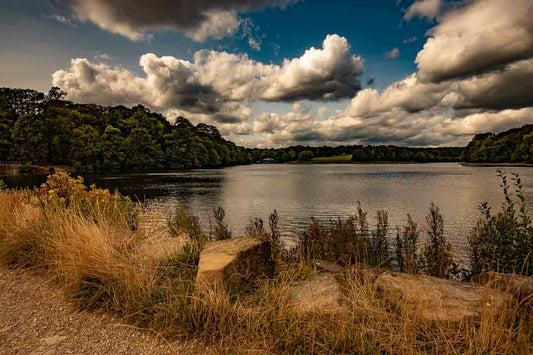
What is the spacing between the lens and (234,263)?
3887mm

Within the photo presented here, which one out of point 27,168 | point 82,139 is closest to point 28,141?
point 27,168

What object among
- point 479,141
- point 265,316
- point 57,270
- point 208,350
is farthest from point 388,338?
point 479,141

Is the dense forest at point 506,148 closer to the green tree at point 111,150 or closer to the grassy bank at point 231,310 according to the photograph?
the grassy bank at point 231,310

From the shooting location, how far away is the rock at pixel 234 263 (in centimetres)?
365

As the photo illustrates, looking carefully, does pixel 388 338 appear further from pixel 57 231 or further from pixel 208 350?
pixel 57 231

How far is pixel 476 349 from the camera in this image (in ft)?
8.44

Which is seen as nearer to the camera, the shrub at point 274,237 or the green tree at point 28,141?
the shrub at point 274,237

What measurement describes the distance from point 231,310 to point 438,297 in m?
2.42

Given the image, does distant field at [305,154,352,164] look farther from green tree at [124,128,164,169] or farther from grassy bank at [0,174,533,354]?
grassy bank at [0,174,533,354]

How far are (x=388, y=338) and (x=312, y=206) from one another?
19115 mm

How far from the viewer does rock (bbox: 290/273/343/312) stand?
326cm

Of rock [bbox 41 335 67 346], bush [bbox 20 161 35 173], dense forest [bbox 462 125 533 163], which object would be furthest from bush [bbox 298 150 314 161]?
rock [bbox 41 335 67 346]

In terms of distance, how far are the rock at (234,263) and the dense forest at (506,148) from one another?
12126cm

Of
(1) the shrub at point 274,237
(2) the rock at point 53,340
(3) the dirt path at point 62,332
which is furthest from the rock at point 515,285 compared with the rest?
(2) the rock at point 53,340
